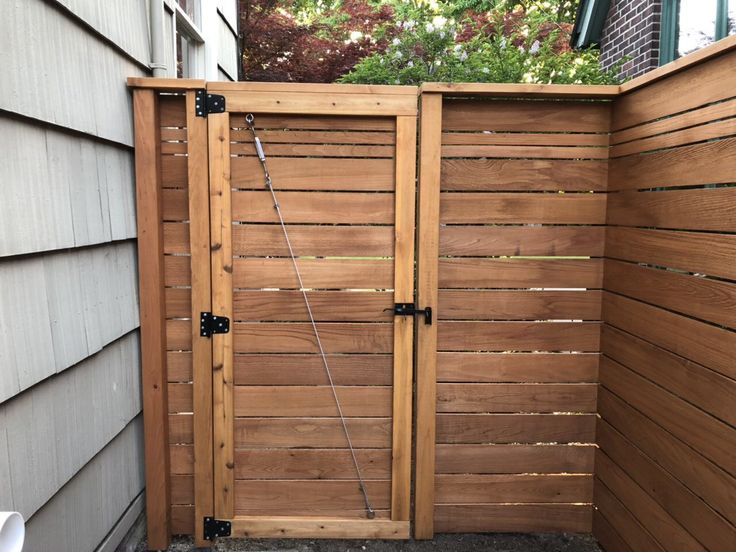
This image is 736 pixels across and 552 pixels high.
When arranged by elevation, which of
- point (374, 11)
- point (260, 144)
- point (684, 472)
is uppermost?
point (374, 11)

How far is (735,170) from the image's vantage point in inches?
70.1

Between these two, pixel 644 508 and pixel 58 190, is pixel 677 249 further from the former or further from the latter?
pixel 58 190

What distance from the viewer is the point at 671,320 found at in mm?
2119

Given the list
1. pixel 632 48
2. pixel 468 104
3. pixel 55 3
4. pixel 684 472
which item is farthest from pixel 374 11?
pixel 684 472

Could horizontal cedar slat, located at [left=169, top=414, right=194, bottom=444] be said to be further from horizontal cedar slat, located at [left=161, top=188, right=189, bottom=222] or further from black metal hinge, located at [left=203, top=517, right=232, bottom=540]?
horizontal cedar slat, located at [left=161, top=188, right=189, bottom=222]

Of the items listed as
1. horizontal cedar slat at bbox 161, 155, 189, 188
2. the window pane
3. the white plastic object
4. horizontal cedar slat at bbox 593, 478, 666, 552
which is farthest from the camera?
the window pane

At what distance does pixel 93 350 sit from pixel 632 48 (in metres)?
4.55

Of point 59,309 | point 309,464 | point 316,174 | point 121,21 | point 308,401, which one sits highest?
point 121,21

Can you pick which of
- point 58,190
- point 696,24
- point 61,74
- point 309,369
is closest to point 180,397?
point 309,369

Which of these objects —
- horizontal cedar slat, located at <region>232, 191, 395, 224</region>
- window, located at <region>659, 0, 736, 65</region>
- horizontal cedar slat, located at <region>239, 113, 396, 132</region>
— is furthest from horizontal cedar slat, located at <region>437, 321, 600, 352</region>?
window, located at <region>659, 0, 736, 65</region>

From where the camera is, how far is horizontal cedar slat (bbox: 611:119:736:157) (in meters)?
1.84

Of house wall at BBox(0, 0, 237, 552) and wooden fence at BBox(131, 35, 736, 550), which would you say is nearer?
house wall at BBox(0, 0, 237, 552)

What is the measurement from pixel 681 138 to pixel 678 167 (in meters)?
0.10

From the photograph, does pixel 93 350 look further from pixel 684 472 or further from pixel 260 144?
pixel 684 472
